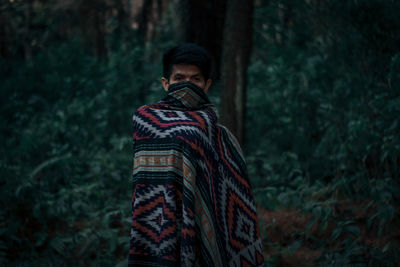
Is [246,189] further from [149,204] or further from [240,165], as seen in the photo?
[149,204]

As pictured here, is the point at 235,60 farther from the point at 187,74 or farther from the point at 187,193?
the point at 187,193

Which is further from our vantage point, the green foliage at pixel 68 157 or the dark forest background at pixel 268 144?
the green foliage at pixel 68 157

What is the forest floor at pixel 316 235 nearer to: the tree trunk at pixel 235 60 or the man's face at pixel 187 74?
the tree trunk at pixel 235 60

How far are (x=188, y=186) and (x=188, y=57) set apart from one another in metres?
0.77

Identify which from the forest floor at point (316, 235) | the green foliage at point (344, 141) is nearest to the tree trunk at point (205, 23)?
the green foliage at point (344, 141)

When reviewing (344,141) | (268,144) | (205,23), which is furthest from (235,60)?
(268,144)

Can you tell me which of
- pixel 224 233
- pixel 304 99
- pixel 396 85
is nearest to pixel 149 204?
pixel 224 233

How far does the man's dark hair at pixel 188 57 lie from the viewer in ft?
7.02

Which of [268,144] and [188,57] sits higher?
[188,57]

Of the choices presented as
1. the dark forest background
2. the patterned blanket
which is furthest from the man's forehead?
the dark forest background

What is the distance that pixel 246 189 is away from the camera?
2182mm

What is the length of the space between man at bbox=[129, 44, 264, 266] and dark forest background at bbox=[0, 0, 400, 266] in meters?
1.36

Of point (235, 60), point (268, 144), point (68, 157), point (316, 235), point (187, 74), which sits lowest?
point (316, 235)

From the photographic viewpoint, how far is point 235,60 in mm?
4566
